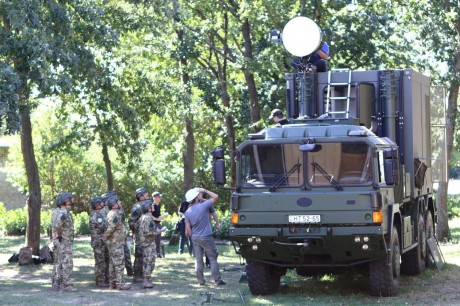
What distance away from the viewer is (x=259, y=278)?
15273mm

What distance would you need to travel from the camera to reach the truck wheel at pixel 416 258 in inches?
695

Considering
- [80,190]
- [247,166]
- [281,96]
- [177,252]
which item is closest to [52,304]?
[247,166]

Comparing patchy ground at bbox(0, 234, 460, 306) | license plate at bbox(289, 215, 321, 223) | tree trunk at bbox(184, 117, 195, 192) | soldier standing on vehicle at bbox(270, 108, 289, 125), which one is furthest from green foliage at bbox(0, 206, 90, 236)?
license plate at bbox(289, 215, 321, 223)

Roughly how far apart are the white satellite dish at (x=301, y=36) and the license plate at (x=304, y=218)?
3.29 meters

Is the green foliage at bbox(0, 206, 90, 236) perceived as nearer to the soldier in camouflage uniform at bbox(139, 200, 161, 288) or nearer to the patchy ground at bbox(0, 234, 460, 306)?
the patchy ground at bbox(0, 234, 460, 306)

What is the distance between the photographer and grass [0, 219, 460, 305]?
583 inches

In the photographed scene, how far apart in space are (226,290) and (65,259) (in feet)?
9.05

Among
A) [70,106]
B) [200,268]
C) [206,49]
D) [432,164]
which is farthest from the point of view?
[206,49]

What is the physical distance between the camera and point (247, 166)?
14.8 meters

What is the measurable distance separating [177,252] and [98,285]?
341 inches

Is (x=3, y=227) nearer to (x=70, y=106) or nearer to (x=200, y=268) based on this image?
(x=70, y=106)

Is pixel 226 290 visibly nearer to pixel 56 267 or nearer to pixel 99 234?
pixel 99 234

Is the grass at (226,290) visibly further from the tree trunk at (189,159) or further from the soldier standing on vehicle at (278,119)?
the tree trunk at (189,159)

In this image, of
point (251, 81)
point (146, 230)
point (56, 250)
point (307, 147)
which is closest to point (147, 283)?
point (146, 230)
